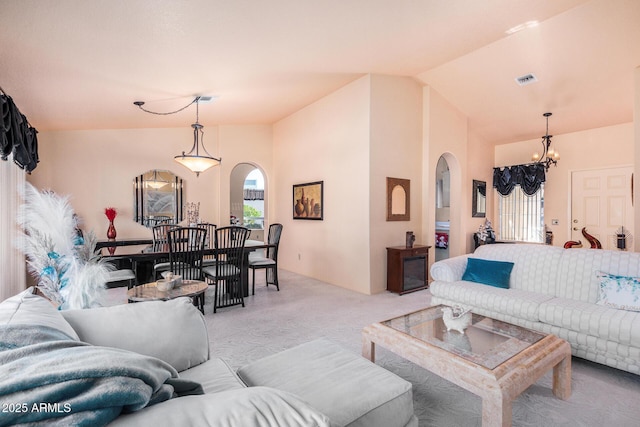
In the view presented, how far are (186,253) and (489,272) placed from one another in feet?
11.1

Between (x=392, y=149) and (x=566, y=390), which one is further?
(x=392, y=149)

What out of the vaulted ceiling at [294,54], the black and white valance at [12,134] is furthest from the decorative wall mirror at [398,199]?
the black and white valance at [12,134]

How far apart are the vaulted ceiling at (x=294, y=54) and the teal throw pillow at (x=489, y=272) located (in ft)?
8.60

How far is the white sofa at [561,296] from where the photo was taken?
2309 mm

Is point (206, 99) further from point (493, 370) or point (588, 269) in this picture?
point (588, 269)

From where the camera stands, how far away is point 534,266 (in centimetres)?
325

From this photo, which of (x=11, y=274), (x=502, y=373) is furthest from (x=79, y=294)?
(x=11, y=274)

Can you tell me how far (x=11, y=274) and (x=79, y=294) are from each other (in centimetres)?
331

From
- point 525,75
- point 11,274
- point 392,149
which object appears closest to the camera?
point 11,274

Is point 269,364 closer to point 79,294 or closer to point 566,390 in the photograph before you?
point 79,294

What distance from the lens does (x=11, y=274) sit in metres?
3.86

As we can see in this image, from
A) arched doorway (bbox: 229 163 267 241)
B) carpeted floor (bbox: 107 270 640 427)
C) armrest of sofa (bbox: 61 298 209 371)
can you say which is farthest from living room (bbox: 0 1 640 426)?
armrest of sofa (bbox: 61 298 209 371)

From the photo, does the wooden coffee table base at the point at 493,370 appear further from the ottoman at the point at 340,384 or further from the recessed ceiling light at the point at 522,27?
the recessed ceiling light at the point at 522,27

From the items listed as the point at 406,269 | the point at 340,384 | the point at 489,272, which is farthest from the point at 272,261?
the point at 340,384
